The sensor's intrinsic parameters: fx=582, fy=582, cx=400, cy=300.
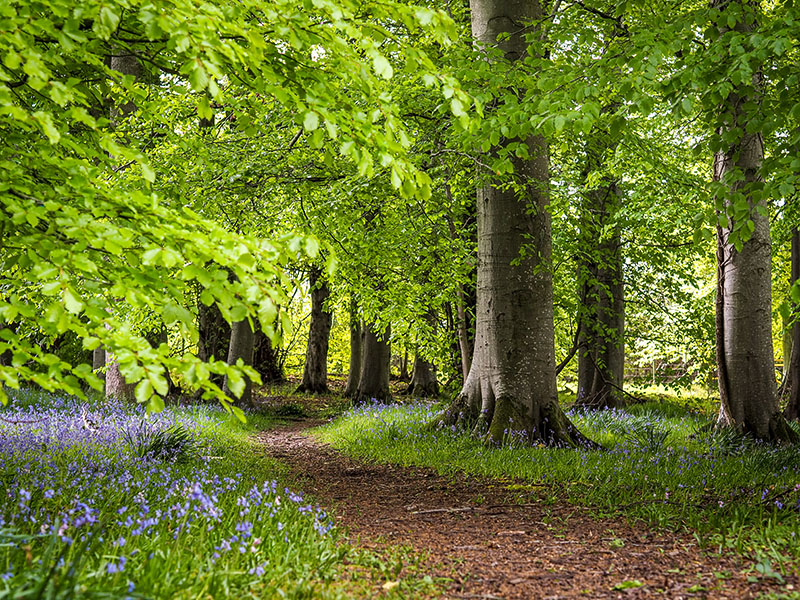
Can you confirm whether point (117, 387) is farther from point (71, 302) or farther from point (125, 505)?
point (71, 302)

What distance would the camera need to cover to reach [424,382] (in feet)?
59.1

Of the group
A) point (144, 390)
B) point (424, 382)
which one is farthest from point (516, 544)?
point (424, 382)

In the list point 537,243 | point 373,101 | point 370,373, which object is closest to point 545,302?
point 537,243

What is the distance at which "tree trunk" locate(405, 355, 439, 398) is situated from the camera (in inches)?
703

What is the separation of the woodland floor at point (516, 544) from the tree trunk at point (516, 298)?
1.57m

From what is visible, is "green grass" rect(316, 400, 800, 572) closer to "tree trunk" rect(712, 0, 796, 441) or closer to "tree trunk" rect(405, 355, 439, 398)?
"tree trunk" rect(712, 0, 796, 441)

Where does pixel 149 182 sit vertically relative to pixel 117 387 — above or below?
above

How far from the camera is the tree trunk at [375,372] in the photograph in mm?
15219

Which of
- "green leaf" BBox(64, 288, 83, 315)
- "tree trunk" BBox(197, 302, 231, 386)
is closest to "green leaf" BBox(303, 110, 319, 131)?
"green leaf" BBox(64, 288, 83, 315)

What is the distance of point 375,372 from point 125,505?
11737 millimetres

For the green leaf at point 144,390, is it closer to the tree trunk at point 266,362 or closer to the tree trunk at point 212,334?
the tree trunk at point 212,334

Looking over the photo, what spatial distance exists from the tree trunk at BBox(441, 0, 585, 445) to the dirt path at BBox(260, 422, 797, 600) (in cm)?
160

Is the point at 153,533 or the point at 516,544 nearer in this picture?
the point at 153,533

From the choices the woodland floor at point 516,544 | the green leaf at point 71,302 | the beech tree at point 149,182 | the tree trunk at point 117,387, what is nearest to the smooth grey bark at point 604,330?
the woodland floor at point 516,544
